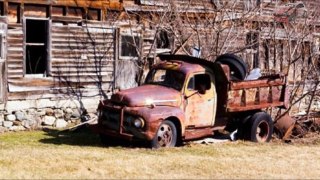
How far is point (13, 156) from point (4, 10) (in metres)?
5.38

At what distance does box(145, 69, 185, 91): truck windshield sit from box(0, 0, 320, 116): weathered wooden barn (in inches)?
65.5

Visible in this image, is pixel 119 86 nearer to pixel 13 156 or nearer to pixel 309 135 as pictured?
pixel 309 135

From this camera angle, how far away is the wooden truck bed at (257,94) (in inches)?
544

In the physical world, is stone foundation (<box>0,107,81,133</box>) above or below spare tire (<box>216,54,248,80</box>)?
below

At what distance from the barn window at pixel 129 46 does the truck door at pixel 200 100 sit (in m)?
5.16

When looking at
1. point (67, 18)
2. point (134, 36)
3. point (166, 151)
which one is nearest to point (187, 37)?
point (134, 36)

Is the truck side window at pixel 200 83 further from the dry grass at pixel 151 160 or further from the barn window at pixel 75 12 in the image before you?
the barn window at pixel 75 12

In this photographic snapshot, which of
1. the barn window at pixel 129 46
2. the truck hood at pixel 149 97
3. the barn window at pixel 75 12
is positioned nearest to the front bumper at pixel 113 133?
the truck hood at pixel 149 97

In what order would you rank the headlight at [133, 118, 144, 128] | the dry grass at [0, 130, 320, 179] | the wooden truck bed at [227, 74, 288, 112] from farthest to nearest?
the wooden truck bed at [227, 74, 288, 112] → the headlight at [133, 118, 144, 128] → the dry grass at [0, 130, 320, 179]

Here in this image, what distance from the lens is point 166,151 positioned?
1218 centimetres

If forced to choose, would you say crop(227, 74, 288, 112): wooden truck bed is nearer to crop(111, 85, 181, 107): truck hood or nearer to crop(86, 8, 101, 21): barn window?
crop(111, 85, 181, 107): truck hood

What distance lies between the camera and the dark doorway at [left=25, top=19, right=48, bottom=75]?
16.5 m

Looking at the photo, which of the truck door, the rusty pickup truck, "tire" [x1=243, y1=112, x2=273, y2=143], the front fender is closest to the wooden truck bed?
the rusty pickup truck

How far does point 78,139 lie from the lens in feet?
46.5
